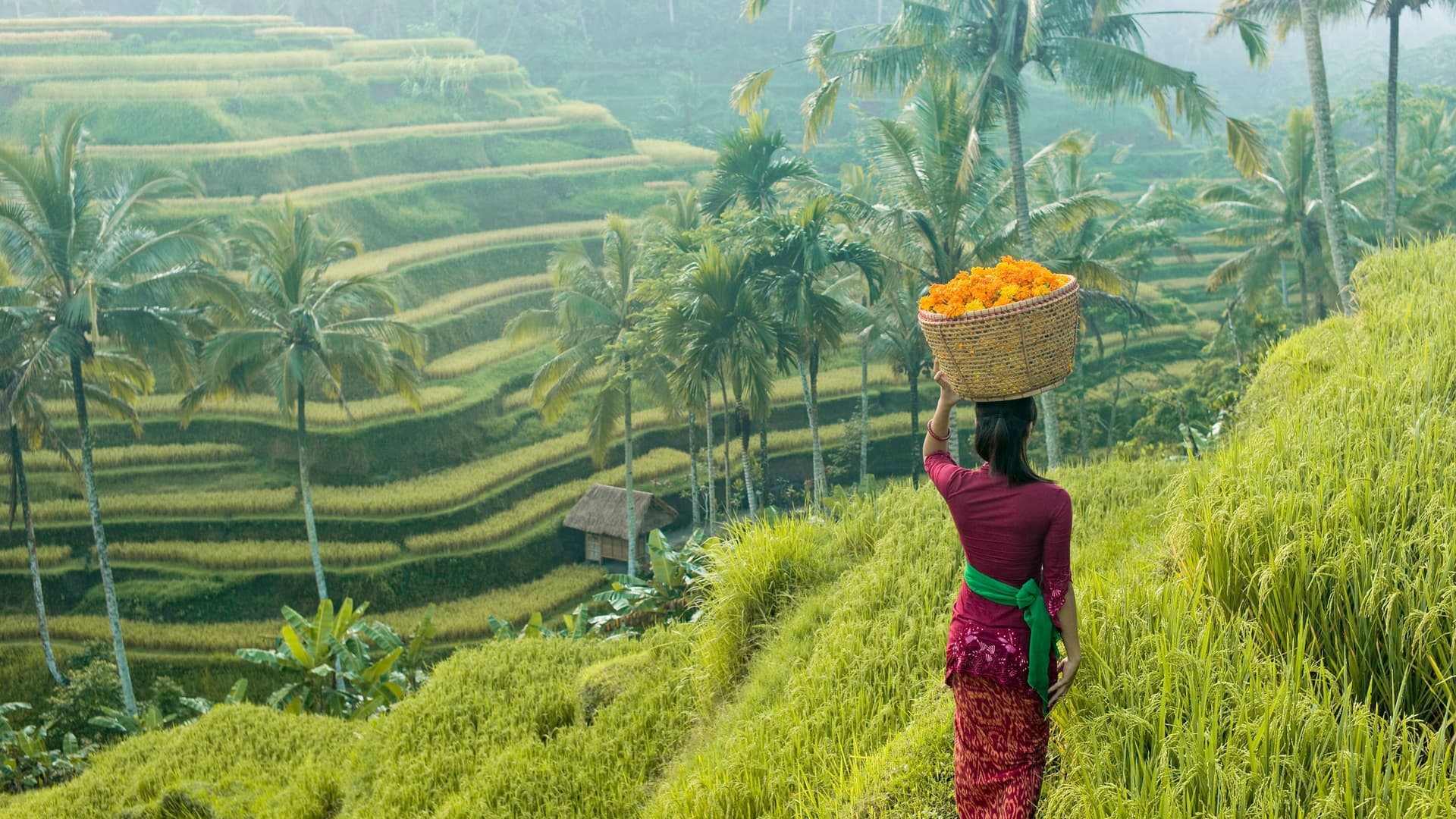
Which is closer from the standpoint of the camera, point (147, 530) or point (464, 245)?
point (147, 530)

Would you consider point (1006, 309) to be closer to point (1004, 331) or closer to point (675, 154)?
point (1004, 331)

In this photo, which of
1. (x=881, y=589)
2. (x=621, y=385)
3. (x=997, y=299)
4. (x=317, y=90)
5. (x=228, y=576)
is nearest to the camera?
(x=997, y=299)

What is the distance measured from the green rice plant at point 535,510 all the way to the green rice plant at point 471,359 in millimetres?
3581

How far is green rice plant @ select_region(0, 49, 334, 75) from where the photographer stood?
1117 inches

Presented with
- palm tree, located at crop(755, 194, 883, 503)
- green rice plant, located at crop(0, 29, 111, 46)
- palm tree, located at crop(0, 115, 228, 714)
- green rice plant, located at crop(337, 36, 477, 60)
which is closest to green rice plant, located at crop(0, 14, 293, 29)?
green rice plant, located at crop(0, 29, 111, 46)

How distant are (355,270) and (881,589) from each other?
64.9 feet

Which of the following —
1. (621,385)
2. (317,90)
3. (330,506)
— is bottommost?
(330,506)

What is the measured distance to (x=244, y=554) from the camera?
54.0 ft

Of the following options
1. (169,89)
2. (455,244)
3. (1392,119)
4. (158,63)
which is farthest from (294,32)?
(1392,119)

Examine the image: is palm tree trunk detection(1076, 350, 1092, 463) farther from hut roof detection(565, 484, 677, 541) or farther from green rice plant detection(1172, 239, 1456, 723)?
green rice plant detection(1172, 239, 1456, 723)

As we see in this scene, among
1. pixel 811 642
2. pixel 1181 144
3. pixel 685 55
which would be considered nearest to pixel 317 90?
pixel 685 55

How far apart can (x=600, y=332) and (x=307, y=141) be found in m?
14.9

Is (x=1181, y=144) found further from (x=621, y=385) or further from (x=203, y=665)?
(x=203, y=665)

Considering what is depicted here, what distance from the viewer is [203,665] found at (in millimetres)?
14703
